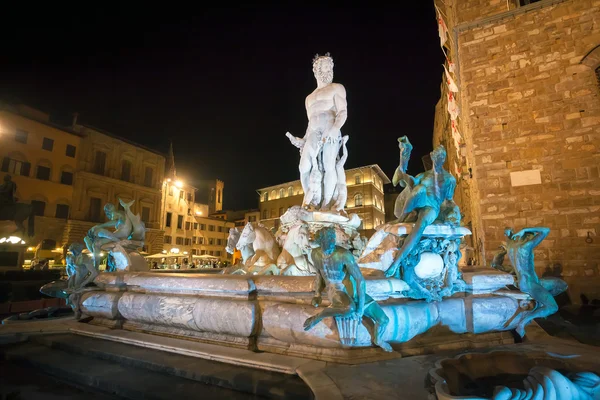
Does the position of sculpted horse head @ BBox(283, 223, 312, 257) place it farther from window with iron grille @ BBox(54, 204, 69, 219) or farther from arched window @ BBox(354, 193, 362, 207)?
arched window @ BBox(354, 193, 362, 207)

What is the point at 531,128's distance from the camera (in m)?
8.37

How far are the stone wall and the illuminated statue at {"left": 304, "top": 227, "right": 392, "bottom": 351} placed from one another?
7.06 meters

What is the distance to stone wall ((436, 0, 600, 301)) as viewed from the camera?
762cm

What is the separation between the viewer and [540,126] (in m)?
8.27

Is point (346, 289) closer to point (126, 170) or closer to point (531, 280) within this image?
point (531, 280)

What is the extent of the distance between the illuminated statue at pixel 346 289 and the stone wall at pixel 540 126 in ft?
23.2

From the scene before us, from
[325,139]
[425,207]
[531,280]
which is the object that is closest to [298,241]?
[425,207]

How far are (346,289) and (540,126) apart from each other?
8325 mm

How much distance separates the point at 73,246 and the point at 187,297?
301cm

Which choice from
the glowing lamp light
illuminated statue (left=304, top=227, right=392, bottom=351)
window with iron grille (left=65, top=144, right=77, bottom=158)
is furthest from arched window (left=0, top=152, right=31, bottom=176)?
illuminated statue (left=304, top=227, right=392, bottom=351)

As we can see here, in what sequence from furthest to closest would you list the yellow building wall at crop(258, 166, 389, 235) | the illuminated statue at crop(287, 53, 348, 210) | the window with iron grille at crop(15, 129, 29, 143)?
the yellow building wall at crop(258, 166, 389, 235)
the window with iron grille at crop(15, 129, 29, 143)
the illuminated statue at crop(287, 53, 348, 210)

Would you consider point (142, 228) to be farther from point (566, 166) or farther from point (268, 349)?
point (566, 166)

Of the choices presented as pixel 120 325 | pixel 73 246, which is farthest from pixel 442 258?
pixel 73 246

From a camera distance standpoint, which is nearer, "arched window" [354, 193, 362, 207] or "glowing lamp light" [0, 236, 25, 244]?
"glowing lamp light" [0, 236, 25, 244]
